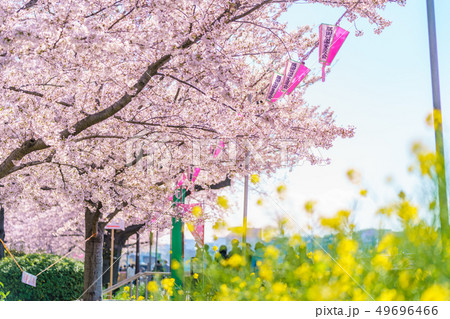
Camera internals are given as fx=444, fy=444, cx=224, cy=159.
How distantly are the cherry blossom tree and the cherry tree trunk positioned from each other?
0.08ft

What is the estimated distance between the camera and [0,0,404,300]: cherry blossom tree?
172 inches

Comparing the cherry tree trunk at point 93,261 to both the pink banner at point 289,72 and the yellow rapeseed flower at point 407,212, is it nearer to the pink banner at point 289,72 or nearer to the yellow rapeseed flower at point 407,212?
the pink banner at point 289,72

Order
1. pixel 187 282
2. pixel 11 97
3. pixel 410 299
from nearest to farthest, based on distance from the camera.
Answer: pixel 410 299 < pixel 187 282 < pixel 11 97

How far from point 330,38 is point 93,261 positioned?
6.72m

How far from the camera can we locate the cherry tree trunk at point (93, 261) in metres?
9.14

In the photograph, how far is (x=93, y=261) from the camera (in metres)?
9.49

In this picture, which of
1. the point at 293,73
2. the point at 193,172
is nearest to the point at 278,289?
the point at 293,73

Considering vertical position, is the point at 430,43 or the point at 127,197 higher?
the point at 430,43

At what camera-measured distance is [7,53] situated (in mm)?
4242

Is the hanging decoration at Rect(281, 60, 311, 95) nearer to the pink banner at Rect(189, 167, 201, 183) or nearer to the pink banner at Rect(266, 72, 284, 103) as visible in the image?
the pink banner at Rect(266, 72, 284, 103)

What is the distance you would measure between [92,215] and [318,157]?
492 cm

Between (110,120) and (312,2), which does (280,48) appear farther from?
(110,120)

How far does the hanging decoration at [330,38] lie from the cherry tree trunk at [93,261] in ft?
19.2
